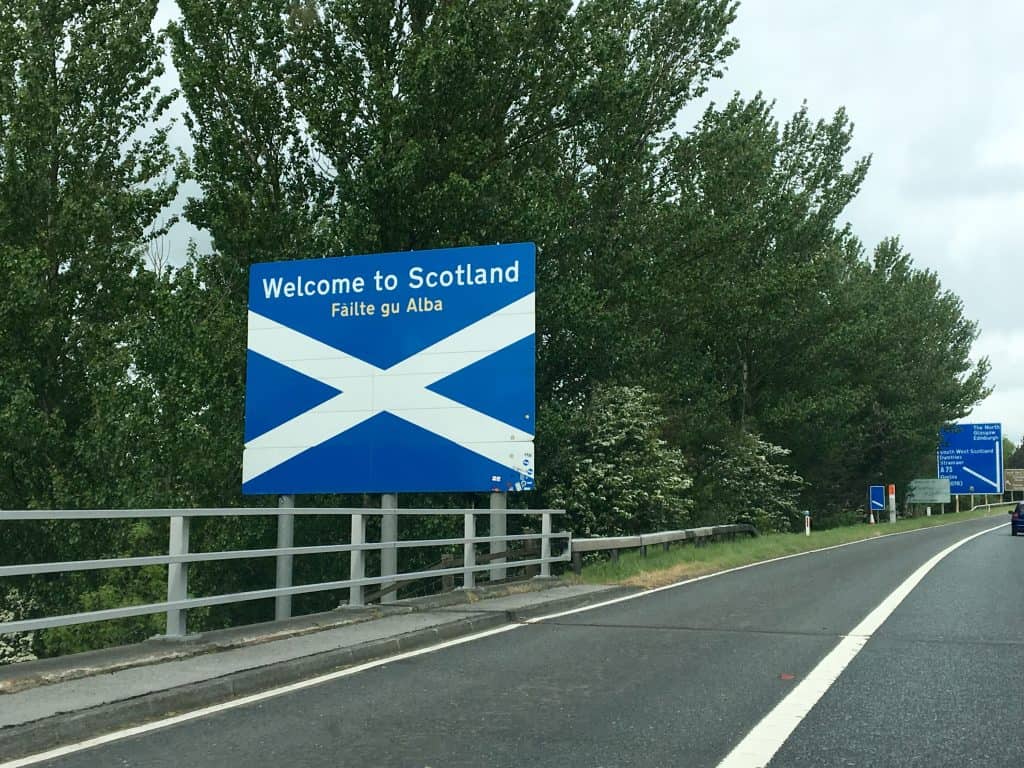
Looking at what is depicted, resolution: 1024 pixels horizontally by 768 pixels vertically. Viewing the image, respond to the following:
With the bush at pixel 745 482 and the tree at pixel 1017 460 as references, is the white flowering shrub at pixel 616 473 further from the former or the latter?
the tree at pixel 1017 460

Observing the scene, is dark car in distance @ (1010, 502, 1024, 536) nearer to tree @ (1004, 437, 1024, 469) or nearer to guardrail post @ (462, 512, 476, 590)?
guardrail post @ (462, 512, 476, 590)

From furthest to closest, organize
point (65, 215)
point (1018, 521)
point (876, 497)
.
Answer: point (876, 497) → point (1018, 521) → point (65, 215)

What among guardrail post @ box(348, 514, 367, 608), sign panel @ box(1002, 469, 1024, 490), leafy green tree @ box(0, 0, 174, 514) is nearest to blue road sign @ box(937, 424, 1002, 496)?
sign panel @ box(1002, 469, 1024, 490)

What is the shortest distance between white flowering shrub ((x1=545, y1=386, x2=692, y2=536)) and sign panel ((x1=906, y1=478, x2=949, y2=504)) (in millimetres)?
49434

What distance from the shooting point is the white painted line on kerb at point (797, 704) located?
5.39 m

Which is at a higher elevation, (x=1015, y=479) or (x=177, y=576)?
(x=177, y=576)

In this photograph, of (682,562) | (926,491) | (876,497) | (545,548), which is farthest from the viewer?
(926,491)

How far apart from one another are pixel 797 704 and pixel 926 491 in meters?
71.9

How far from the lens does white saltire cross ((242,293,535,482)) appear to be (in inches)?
575

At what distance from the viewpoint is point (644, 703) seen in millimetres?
6773

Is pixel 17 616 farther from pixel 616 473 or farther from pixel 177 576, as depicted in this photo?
pixel 177 576

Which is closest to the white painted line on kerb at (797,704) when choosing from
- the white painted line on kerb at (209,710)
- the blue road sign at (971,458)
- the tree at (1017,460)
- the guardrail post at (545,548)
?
the white painted line on kerb at (209,710)

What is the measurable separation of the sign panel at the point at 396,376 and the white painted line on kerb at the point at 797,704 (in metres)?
5.60

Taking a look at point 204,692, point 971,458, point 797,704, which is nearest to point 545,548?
point 797,704
